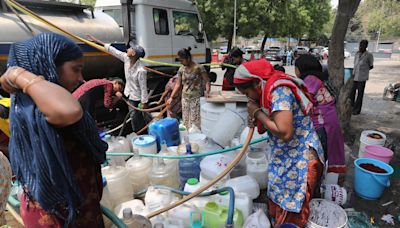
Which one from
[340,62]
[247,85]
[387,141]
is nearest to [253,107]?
[247,85]

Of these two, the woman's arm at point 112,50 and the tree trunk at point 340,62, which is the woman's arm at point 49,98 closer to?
the woman's arm at point 112,50

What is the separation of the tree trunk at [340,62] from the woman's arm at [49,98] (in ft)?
14.8

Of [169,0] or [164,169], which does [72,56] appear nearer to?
[164,169]

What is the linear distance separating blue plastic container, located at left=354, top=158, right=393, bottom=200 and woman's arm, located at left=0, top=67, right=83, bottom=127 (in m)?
2.87

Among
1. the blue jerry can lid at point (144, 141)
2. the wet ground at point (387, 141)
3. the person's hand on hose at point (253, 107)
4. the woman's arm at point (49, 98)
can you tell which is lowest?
the wet ground at point (387, 141)

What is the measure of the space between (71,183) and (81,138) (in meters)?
0.18

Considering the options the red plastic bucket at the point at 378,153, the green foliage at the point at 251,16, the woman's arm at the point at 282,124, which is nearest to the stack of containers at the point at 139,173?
the woman's arm at the point at 282,124

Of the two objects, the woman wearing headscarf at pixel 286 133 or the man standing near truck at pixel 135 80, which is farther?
the man standing near truck at pixel 135 80

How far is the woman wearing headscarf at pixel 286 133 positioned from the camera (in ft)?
5.32

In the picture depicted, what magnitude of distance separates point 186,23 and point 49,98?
5.93 metres

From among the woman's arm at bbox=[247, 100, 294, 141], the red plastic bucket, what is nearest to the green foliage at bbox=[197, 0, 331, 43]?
the red plastic bucket

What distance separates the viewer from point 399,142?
14.3ft

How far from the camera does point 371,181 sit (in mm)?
2738

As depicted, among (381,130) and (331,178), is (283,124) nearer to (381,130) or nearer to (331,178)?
(331,178)
